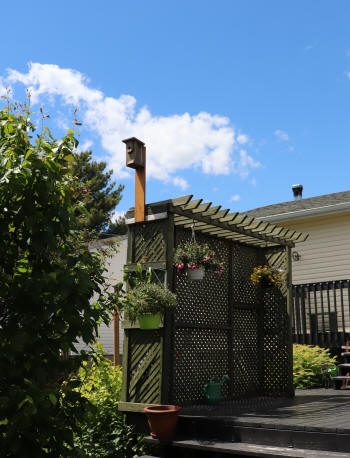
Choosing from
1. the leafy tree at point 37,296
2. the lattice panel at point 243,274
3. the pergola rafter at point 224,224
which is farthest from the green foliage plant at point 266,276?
the leafy tree at point 37,296

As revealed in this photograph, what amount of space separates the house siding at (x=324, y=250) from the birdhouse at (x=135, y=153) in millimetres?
8046

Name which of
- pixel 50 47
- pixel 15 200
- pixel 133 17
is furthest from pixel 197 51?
pixel 15 200

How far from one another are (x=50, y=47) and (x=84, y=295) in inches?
156

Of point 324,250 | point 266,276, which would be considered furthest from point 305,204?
point 266,276

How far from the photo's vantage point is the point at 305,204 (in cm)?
1445

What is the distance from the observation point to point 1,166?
273 cm

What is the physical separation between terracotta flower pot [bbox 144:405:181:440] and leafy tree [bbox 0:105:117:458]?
2706 mm

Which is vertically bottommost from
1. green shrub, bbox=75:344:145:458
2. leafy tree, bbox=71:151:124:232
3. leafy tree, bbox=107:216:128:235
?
green shrub, bbox=75:344:145:458

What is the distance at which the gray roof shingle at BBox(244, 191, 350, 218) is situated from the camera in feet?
44.2

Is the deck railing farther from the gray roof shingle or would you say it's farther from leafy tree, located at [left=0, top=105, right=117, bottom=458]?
leafy tree, located at [left=0, top=105, right=117, bottom=458]

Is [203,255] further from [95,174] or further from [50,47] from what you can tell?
[95,174]

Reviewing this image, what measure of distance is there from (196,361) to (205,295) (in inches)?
35.3

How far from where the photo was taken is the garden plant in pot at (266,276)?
791cm

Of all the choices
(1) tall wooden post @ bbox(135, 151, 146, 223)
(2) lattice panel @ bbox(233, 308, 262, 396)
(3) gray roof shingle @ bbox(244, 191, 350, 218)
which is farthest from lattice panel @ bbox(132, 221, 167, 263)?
(3) gray roof shingle @ bbox(244, 191, 350, 218)
